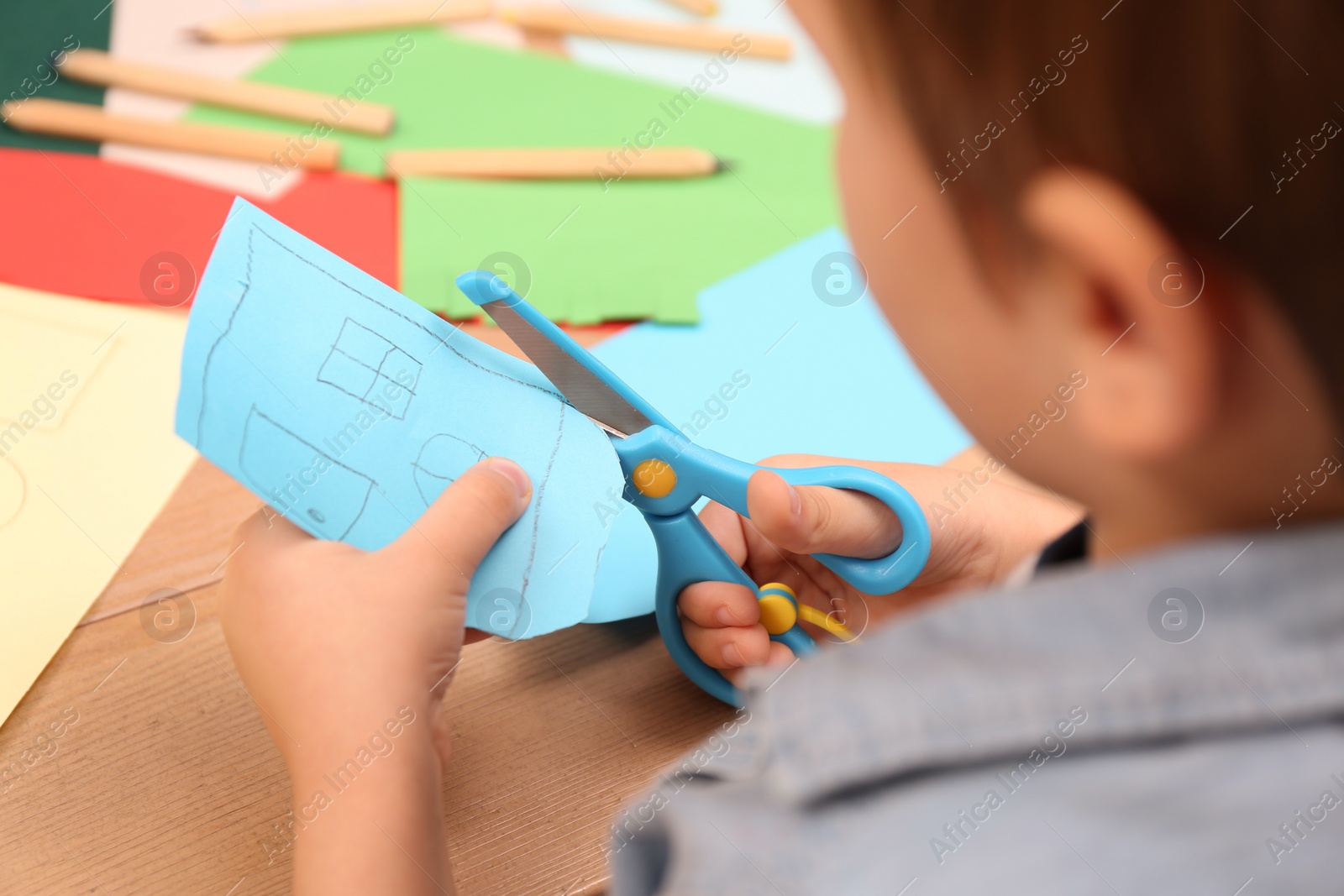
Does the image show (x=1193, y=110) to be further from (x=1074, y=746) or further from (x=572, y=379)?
(x=572, y=379)

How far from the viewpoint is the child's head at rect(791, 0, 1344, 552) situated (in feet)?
0.77

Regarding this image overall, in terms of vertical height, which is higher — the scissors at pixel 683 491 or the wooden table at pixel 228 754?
the scissors at pixel 683 491

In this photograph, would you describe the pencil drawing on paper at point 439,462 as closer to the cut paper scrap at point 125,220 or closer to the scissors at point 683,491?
the scissors at point 683,491

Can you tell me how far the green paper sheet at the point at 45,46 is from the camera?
783 mm

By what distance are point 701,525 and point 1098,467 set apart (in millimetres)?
252

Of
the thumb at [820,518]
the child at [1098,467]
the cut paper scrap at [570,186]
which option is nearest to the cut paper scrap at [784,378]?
the cut paper scrap at [570,186]

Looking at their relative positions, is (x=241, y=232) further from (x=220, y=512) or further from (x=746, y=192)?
Answer: (x=746, y=192)

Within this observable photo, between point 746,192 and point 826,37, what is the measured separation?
0.55 m

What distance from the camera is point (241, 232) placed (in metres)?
0.46

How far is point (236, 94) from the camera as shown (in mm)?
835

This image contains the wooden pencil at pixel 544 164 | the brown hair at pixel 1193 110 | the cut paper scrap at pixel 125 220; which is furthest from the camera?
the wooden pencil at pixel 544 164

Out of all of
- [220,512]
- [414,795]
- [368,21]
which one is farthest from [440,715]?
[368,21]

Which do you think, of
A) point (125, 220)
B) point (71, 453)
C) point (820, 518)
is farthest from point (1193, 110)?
point (125, 220)

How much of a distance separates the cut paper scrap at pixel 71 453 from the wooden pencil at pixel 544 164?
0.77 feet
